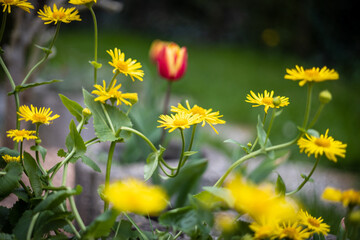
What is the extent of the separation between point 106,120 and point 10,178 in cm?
13

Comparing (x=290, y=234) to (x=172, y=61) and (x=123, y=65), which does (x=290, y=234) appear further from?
(x=172, y=61)

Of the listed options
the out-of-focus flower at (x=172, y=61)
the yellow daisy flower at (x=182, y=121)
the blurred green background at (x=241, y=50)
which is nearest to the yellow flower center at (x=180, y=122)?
the yellow daisy flower at (x=182, y=121)

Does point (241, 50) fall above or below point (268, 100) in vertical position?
below

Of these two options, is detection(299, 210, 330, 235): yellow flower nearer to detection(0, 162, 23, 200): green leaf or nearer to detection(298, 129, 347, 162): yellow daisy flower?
detection(298, 129, 347, 162): yellow daisy flower

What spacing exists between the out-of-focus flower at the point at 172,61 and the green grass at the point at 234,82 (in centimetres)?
10

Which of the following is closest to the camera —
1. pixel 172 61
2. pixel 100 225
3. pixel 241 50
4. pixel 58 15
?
pixel 100 225

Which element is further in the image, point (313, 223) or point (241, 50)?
point (241, 50)

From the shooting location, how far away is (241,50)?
184 inches

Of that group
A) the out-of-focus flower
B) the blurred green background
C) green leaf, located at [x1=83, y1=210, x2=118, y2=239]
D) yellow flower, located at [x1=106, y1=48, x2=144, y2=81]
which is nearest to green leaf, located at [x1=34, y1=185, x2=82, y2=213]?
green leaf, located at [x1=83, y1=210, x2=118, y2=239]

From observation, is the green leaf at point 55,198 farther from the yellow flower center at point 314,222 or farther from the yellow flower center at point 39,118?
the yellow flower center at point 314,222

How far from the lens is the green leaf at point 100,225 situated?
14.4 inches

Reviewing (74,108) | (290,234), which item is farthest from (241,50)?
(290,234)

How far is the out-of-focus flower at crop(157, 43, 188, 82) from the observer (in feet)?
3.82

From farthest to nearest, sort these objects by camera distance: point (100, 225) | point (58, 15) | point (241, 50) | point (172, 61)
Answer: point (241, 50) → point (172, 61) → point (58, 15) → point (100, 225)
